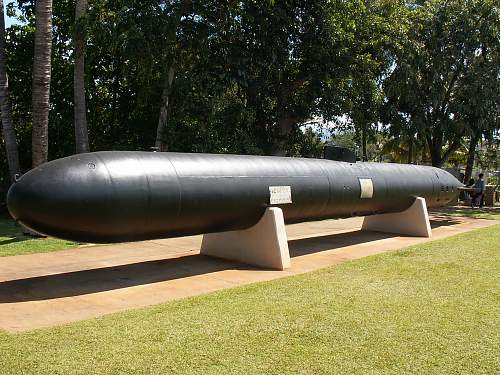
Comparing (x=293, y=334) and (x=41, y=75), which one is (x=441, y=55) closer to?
(x=41, y=75)

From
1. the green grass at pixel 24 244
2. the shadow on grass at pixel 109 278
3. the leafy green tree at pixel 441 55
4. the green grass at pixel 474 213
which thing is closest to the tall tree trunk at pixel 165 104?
the green grass at pixel 24 244

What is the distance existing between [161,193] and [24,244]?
16.0 feet

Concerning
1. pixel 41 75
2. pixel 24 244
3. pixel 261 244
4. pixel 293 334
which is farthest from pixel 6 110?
pixel 293 334

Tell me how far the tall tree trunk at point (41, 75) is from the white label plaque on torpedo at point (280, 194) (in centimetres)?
645

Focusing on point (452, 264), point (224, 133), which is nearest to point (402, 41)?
point (224, 133)

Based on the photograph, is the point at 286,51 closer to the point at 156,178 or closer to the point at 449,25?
the point at 449,25

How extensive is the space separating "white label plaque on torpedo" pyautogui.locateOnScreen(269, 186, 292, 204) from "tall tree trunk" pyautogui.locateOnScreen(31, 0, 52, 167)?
6.45m

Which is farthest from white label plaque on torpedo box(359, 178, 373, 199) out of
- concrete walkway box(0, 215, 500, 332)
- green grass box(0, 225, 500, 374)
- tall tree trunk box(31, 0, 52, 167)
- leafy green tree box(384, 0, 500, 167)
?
leafy green tree box(384, 0, 500, 167)

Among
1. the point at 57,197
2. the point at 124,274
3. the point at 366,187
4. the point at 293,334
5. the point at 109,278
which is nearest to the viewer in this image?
the point at 293,334

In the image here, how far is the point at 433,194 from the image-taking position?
12.2 metres

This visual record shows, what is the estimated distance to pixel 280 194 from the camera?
25.0 ft

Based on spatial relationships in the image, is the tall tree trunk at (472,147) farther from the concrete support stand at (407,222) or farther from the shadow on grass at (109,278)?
the shadow on grass at (109,278)

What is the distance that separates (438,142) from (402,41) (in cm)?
711

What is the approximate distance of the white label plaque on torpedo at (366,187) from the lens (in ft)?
31.2
